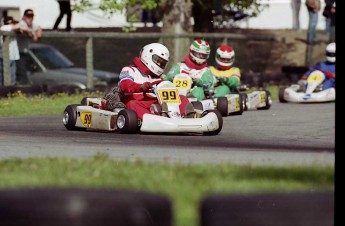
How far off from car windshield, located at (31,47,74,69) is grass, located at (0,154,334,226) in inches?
421

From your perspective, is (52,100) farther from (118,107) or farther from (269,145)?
(269,145)

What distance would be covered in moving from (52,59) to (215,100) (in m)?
5.28

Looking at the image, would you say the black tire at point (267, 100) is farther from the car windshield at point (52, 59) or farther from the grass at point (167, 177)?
the grass at point (167, 177)

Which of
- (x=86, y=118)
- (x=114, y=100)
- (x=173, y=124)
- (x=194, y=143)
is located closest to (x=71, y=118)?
(x=86, y=118)

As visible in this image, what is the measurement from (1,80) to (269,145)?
23.9 feet

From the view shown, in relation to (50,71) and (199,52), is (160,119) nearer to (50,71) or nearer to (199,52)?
(199,52)

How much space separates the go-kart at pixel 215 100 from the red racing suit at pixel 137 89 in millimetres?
1633

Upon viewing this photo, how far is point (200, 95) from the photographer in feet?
47.8

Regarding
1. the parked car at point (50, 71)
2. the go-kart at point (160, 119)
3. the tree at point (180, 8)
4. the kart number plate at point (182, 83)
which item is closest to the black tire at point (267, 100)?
the kart number plate at point (182, 83)

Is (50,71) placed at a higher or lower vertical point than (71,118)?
higher

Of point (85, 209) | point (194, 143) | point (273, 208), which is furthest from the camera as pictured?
point (194, 143)

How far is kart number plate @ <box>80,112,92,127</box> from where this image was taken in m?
12.2

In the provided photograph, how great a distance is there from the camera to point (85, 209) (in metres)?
4.53

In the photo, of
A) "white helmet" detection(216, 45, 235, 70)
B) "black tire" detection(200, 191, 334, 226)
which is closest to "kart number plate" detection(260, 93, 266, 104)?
"white helmet" detection(216, 45, 235, 70)
